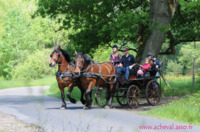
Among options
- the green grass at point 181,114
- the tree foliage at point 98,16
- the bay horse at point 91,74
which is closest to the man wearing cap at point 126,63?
the bay horse at point 91,74

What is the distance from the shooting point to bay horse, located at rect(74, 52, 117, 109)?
11602mm

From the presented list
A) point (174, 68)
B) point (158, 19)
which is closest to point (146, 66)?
point (158, 19)

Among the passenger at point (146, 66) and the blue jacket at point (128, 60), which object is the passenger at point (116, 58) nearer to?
the blue jacket at point (128, 60)

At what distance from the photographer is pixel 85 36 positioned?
20078mm

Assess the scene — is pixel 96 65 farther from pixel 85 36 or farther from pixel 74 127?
pixel 85 36

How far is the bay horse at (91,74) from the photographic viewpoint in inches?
457

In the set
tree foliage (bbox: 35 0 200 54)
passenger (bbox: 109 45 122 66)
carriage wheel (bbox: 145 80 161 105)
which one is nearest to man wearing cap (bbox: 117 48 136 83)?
passenger (bbox: 109 45 122 66)

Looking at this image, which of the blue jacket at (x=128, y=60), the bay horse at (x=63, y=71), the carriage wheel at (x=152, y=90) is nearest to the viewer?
the bay horse at (x=63, y=71)

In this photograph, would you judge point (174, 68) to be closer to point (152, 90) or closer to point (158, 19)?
point (158, 19)

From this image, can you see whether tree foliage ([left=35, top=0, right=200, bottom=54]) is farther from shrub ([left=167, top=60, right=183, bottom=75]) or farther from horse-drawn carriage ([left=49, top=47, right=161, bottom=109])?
shrub ([left=167, top=60, right=183, bottom=75])

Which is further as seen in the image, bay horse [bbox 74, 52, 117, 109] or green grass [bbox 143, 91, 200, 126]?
bay horse [bbox 74, 52, 117, 109]

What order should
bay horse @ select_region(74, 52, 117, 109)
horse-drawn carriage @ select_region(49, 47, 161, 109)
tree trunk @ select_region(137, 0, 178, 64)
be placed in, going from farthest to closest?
tree trunk @ select_region(137, 0, 178, 64), horse-drawn carriage @ select_region(49, 47, 161, 109), bay horse @ select_region(74, 52, 117, 109)

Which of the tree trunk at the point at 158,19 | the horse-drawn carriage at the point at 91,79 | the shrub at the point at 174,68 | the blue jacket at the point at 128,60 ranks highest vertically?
the tree trunk at the point at 158,19

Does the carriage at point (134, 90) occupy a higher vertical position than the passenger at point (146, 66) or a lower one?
lower
